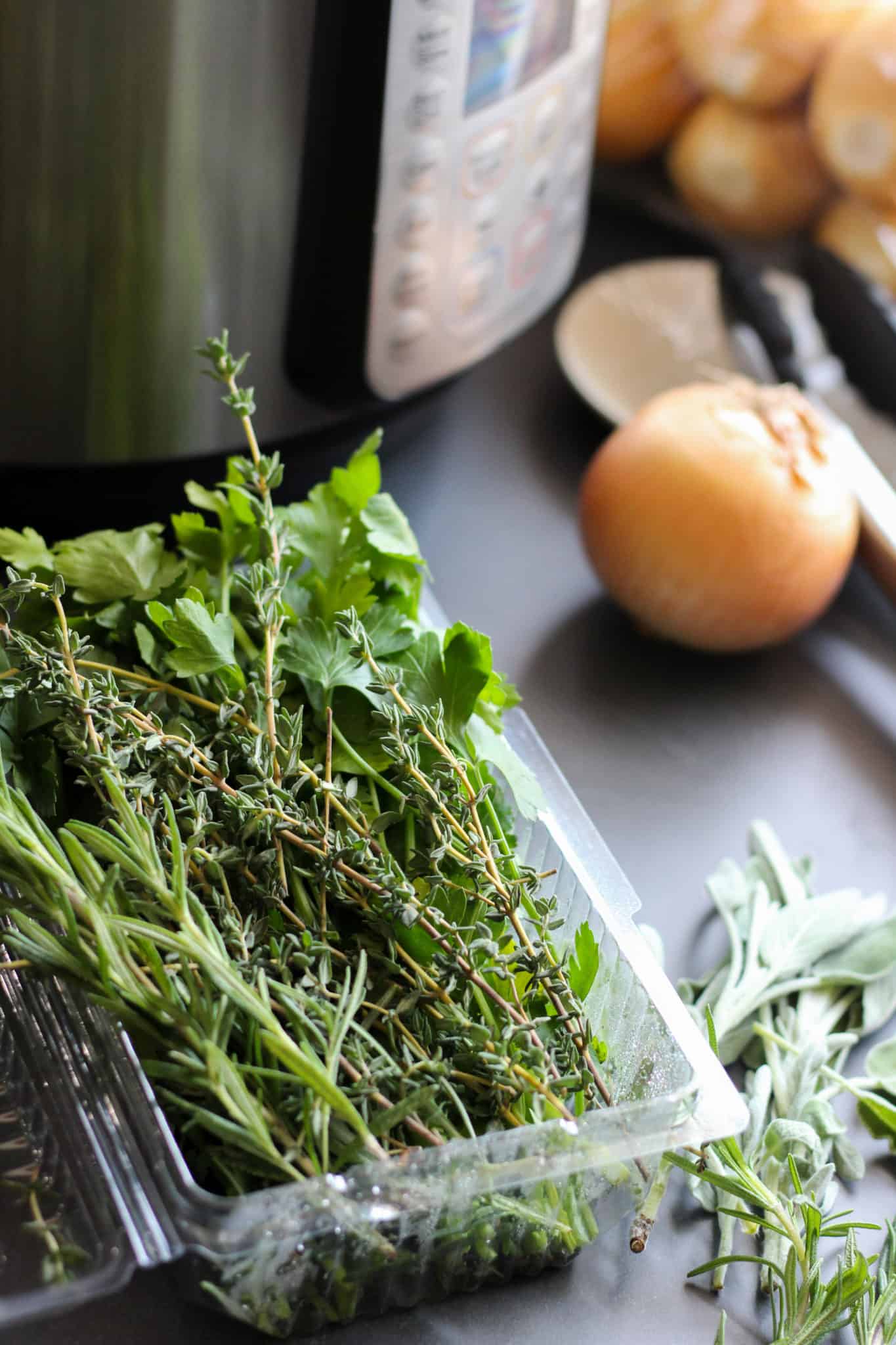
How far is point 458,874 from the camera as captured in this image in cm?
49

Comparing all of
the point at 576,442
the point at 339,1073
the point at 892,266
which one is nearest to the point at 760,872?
the point at 339,1073

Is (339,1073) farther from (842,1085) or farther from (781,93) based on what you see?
(781,93)

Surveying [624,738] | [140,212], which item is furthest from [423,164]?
[624,738]

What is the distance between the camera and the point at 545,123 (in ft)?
2.46

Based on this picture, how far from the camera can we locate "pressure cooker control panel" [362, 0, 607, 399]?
0.65 meters

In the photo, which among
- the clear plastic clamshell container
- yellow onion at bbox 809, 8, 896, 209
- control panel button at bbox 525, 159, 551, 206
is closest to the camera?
the clear plastic clamshell container

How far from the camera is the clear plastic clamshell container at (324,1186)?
1.31ft

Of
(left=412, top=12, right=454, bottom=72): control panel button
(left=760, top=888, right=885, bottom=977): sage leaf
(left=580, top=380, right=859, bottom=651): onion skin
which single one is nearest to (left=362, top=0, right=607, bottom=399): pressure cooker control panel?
(left=412, top=12, right=454, bottom=72): control panel button

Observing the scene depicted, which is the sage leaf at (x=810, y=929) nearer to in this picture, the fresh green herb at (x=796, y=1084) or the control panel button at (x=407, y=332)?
the fresh green herb at (x=796, y=1084)

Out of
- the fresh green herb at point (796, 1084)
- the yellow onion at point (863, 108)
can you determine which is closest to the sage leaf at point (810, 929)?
the fresh green herb at point (796, 1084)

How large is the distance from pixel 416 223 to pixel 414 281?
0.10 ft

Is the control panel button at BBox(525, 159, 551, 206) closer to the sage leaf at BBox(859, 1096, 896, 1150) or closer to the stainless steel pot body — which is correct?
the stainless steel pot body

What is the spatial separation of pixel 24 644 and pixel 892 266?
28.4 inches

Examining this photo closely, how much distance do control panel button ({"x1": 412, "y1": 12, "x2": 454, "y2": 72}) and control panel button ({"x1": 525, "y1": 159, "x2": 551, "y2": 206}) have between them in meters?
0.12
